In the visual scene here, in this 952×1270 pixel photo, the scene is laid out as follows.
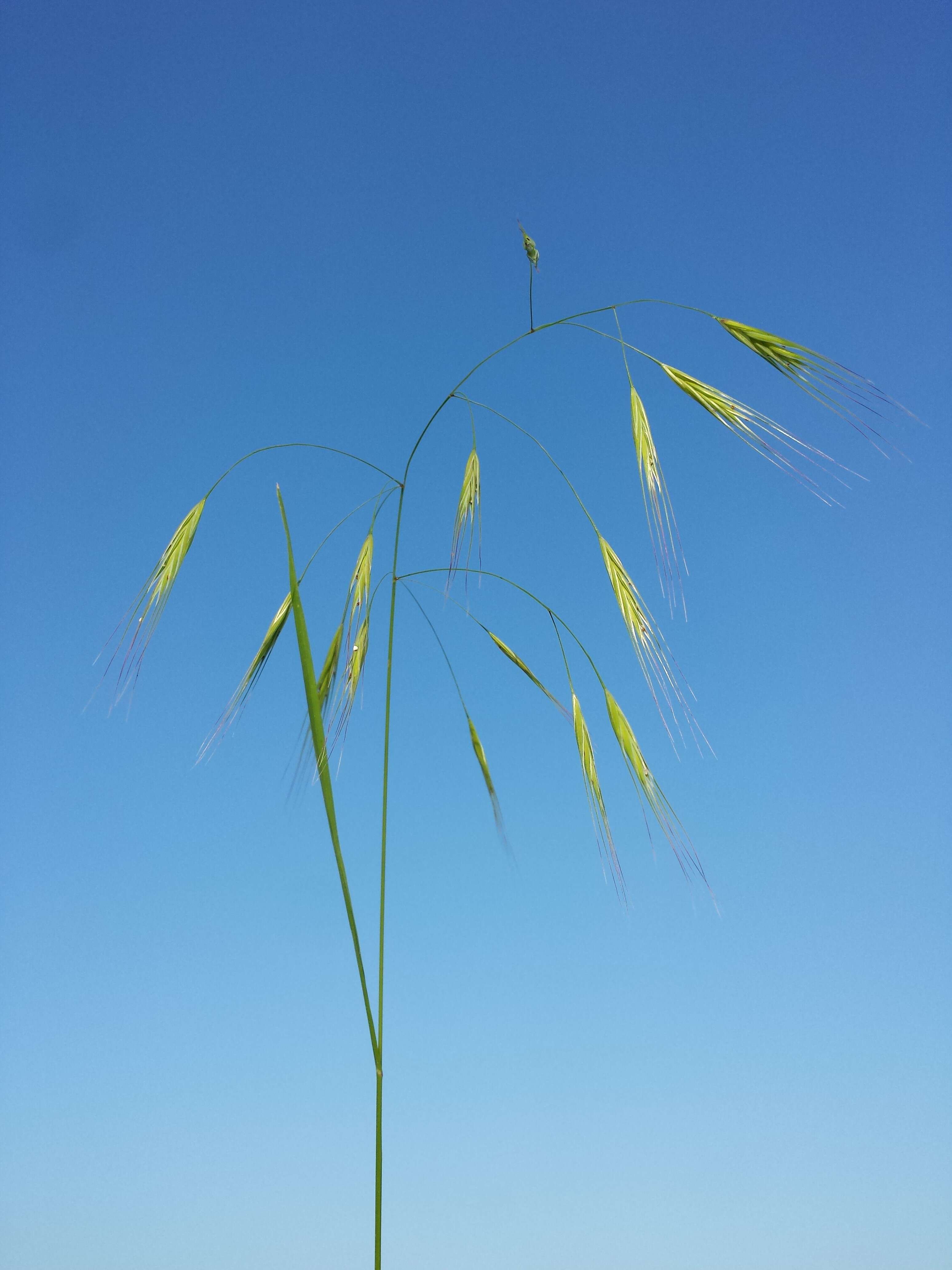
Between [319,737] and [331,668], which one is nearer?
[319,737]

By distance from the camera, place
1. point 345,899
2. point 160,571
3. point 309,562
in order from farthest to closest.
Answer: point 160,571 < point 309,562 < point 345,899

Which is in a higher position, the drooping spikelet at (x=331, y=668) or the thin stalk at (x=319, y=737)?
the drooping spikelet at (x=331, y=668)

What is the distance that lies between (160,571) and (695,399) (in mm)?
994

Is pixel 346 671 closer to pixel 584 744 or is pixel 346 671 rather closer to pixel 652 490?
pixel 584 744

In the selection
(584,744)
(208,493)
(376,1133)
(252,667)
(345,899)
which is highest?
(208,493)

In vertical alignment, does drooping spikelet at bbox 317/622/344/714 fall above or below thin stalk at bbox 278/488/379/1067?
above

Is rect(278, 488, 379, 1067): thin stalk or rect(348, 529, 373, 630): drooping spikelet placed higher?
rect(348, 529, 373, 630): drooping spikelet

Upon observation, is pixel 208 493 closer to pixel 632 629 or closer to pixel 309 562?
pixel 309 562

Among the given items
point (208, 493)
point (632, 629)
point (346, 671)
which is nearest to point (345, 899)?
point (346, 671)

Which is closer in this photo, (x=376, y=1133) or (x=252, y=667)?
(x=376, y=1133)

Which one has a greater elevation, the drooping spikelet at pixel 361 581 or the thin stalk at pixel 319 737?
the drooping spikelet at pixel 361 581

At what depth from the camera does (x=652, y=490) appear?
1.61 meters

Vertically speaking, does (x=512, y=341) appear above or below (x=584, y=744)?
above

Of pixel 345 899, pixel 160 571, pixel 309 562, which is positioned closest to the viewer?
pixel 345 899
